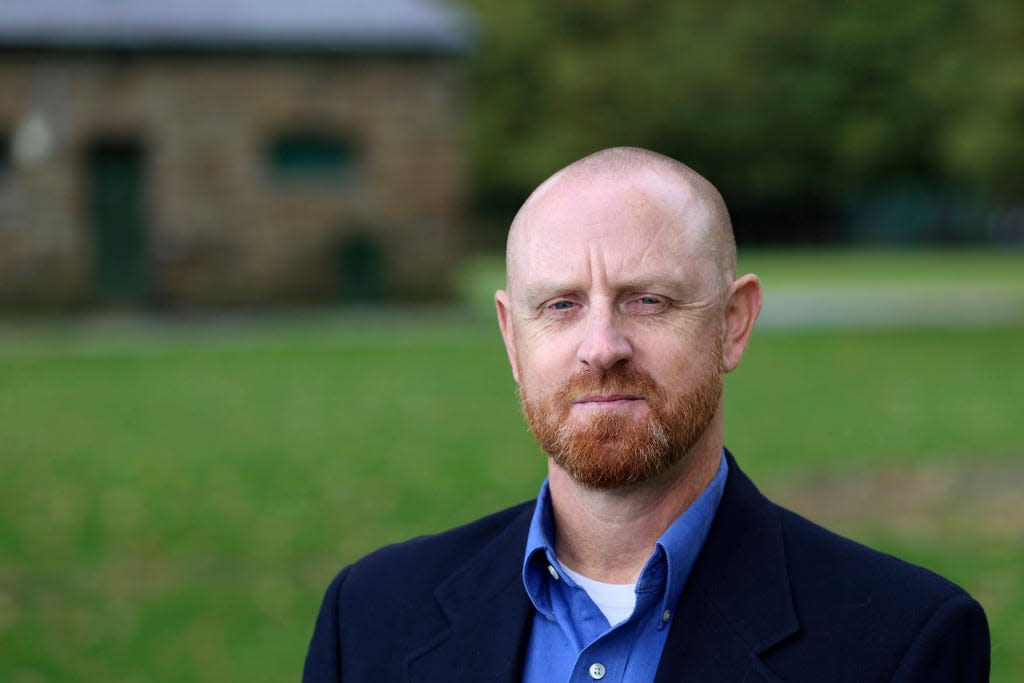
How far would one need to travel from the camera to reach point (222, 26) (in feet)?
90.0

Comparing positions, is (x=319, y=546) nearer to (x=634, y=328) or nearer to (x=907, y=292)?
(x=634, y=328)

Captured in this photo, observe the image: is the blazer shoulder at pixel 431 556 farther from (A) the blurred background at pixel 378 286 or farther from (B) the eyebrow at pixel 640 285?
(A) the blurred background at pixel 378 286

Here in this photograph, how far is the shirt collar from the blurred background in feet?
16.5

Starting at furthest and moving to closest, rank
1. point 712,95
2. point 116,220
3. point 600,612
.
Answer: point 712,95 → point 116,220 → point 600,612

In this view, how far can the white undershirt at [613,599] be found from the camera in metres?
2.33

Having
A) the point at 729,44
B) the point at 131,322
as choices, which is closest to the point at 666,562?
the point at 131,322

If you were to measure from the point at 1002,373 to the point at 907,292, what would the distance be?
52.6 feet

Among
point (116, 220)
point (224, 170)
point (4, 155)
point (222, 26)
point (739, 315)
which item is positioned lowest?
point (116, 220)

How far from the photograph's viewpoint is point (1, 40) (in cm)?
2673

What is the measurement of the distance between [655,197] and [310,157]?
2626 centimetres

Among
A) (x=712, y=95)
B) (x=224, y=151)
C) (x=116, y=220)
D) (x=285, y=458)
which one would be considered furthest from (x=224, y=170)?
(x=712, y=95)

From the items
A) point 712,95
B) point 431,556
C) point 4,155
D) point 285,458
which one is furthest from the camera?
point 712,95

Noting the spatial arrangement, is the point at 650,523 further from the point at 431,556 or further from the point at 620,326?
the point at 431,556

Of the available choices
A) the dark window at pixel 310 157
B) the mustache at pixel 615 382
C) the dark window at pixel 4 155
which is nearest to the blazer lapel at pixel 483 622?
the mustache at pixel 615 382
